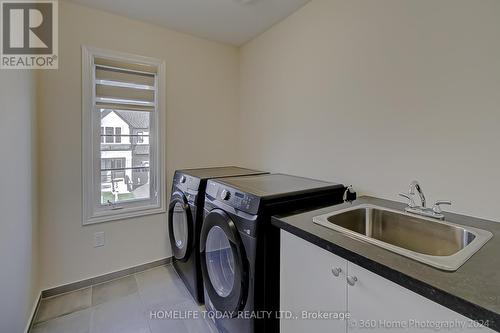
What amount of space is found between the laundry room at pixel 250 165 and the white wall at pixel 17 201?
0.7 inches

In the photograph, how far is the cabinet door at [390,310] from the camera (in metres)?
0.64

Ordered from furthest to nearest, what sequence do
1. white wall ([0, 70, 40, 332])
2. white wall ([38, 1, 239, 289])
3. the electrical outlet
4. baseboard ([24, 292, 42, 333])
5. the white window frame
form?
1. the electrical outlet
2. the white window frame
3. white wall ([38, 1, 239, 289])
4. baseboard ([24, 292, 42, 333])
5. white wall ([0, 70, 40, 332])

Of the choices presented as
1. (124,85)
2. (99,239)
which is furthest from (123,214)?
(124,85)

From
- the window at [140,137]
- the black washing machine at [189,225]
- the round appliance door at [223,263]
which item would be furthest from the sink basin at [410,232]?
the window at [140,137]

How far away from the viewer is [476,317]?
570mm

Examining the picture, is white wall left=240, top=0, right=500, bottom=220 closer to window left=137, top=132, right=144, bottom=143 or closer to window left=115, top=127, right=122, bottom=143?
window left=137, top=132, right=144, bottom=143

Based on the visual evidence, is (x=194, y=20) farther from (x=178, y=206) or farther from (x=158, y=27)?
(x=178, y=206)

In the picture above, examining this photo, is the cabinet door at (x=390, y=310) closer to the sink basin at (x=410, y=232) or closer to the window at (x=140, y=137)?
the sink basin at (x=410, y=232)

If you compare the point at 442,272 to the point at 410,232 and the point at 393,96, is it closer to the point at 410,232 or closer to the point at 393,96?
the point at 410,232

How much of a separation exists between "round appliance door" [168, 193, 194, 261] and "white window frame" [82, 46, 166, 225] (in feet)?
1.10

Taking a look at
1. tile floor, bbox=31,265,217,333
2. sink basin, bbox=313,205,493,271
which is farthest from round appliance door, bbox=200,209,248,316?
sink basin, bbox=313,205,493,271

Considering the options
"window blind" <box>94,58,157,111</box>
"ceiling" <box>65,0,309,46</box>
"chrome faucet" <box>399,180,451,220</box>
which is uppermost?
"ceiling" <box>65,0,309,46</box>

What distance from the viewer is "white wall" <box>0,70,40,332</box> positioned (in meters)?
1.24

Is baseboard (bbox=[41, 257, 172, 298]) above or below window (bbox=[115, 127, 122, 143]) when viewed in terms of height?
below
